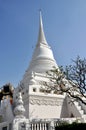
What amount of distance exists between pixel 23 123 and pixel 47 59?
988 inches

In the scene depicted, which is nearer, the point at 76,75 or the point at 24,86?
the point at 76,75

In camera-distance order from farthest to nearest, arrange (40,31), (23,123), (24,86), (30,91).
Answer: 1. (40,31)
2. (24,86)
3. (30,91)
4. (23,123)

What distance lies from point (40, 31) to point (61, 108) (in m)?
22.4

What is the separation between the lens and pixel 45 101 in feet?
109

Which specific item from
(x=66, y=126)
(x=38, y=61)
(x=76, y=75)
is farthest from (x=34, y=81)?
(x=66, y=126)

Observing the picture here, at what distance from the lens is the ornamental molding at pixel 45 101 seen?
3203 cm

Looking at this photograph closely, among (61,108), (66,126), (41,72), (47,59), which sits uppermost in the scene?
(47,59)

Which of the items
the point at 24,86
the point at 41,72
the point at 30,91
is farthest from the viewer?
the point at 41,72

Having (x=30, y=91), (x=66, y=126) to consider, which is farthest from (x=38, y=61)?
(x=66, y=126)

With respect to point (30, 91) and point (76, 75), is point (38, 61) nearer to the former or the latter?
point (30, 91)

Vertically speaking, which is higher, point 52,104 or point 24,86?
point 24,86

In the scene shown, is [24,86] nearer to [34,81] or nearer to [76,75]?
[34,81]

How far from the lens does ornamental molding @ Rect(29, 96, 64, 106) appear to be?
32.0m

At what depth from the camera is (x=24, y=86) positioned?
36312 mm
